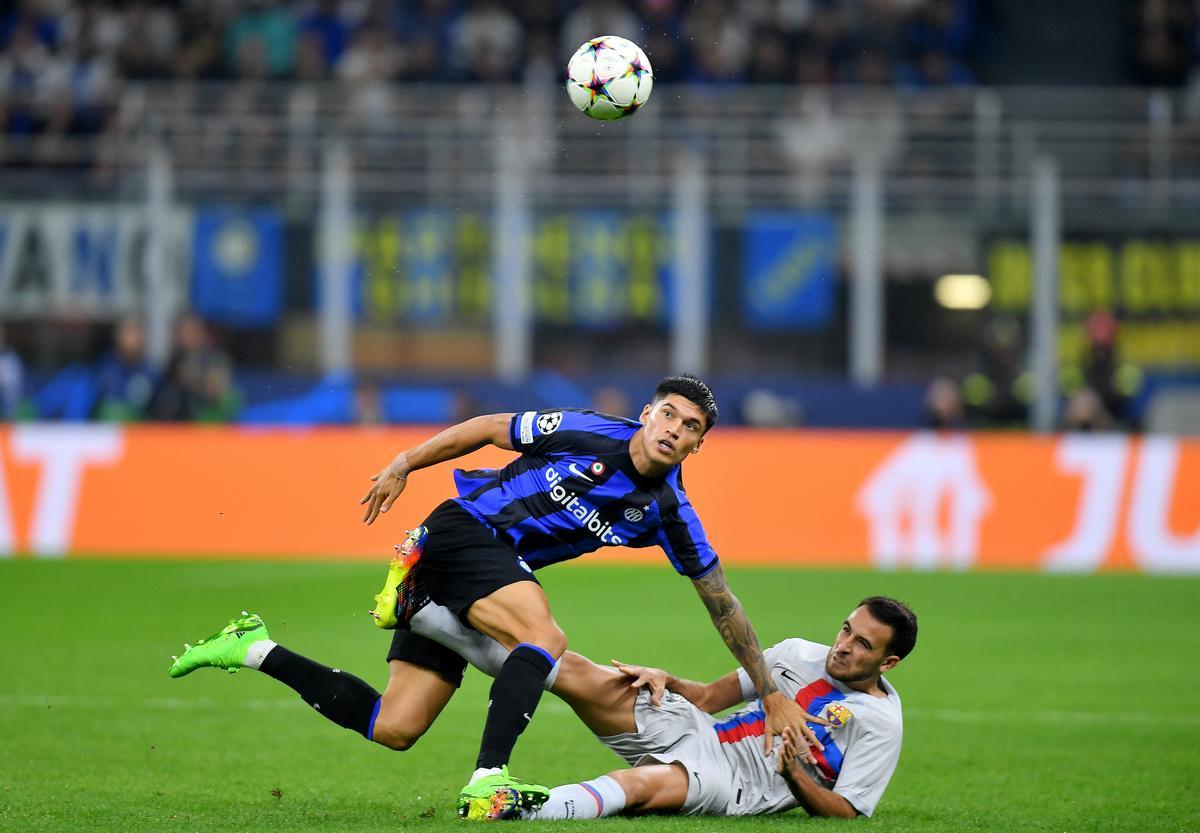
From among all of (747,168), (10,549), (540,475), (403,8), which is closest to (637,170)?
(747,168)

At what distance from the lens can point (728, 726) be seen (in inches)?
237

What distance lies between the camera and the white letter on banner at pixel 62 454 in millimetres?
14500

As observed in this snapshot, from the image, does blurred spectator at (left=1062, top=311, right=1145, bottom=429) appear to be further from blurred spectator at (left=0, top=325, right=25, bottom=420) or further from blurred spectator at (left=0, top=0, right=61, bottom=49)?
blurred spectator at (left=0, top=0, right=61, bottom=49)

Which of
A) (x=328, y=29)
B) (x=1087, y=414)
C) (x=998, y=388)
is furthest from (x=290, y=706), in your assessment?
(x=328, y=29)

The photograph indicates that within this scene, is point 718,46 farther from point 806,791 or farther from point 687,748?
point 806,791

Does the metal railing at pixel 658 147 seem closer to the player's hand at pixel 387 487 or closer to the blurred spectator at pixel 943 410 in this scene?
the blurred spectator at pixel 943 410

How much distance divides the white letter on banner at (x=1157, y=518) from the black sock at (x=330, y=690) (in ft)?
32.7

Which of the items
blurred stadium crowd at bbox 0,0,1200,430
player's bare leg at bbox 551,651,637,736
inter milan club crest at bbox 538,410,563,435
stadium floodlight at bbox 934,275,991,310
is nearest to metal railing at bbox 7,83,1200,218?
blurred stadium crowd at bbox 0,0,1200,430

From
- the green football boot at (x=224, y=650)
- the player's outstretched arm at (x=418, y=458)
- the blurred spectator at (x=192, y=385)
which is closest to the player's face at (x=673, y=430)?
the player's outstretched arm at (x=418, y=458)

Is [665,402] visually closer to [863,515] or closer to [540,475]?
[540,475]

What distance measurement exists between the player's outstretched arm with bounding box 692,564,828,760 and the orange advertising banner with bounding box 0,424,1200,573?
8620 millimetres

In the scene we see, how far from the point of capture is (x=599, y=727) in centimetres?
591

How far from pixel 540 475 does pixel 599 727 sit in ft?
2.90

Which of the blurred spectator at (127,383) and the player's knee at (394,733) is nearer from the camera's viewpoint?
the player's knee at (394,733)
